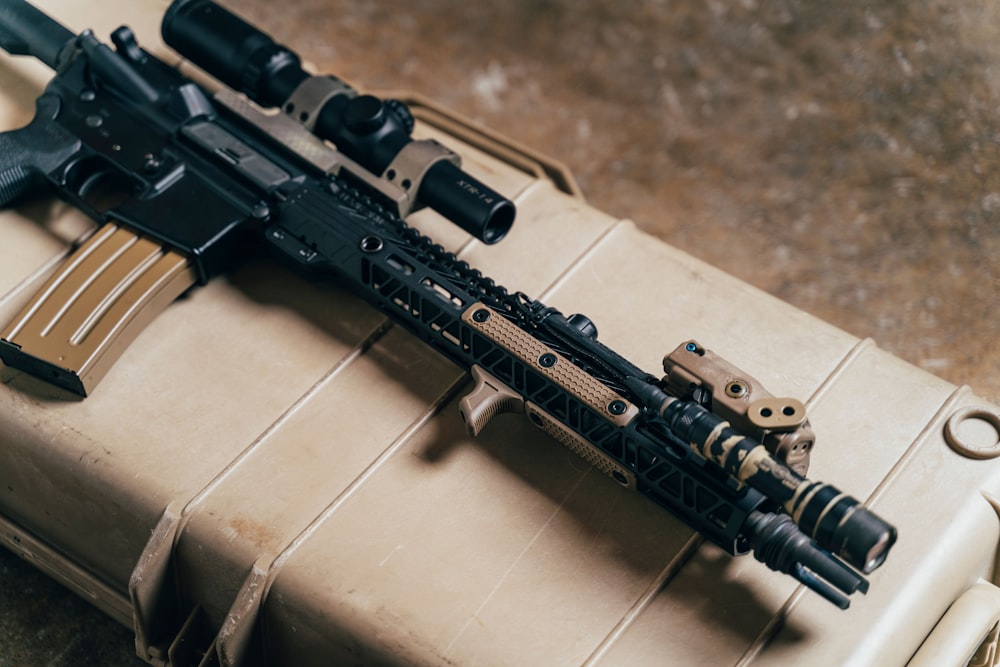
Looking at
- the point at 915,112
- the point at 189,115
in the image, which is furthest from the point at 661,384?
the point at 915,112

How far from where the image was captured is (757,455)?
6.81ft

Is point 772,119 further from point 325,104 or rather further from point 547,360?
point 547,360

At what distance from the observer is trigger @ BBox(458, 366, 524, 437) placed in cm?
238

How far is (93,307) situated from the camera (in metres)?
2.62

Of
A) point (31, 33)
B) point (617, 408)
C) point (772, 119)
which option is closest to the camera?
point (617, 408)

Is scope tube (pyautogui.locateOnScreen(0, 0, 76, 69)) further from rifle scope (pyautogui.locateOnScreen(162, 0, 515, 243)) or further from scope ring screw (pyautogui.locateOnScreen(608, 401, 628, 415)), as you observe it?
scope ring screw (pyautogui.locateOnScreen(608, 401, 628, 415))

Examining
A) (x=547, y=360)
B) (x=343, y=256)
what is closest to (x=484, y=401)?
(x=547, y=360)

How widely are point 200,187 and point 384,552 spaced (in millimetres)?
1015

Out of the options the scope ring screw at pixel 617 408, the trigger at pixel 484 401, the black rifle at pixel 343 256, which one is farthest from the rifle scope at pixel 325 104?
the scope ring screw at pixel 617 408

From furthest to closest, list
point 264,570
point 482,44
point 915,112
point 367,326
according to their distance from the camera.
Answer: point 482,44
point 915,112
point 367,326
point 264,570

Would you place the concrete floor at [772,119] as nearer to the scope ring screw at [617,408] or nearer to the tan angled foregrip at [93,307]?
the scope ring screw at [617,408]

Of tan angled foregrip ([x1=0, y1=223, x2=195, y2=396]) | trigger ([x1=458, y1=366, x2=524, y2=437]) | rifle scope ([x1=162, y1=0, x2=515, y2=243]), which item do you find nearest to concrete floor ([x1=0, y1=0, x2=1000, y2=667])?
rifle scope ([x1=162, y1=0, x2=515, y2=243])

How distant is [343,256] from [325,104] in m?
0.42

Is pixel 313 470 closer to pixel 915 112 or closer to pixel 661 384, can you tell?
pixel 661 384
